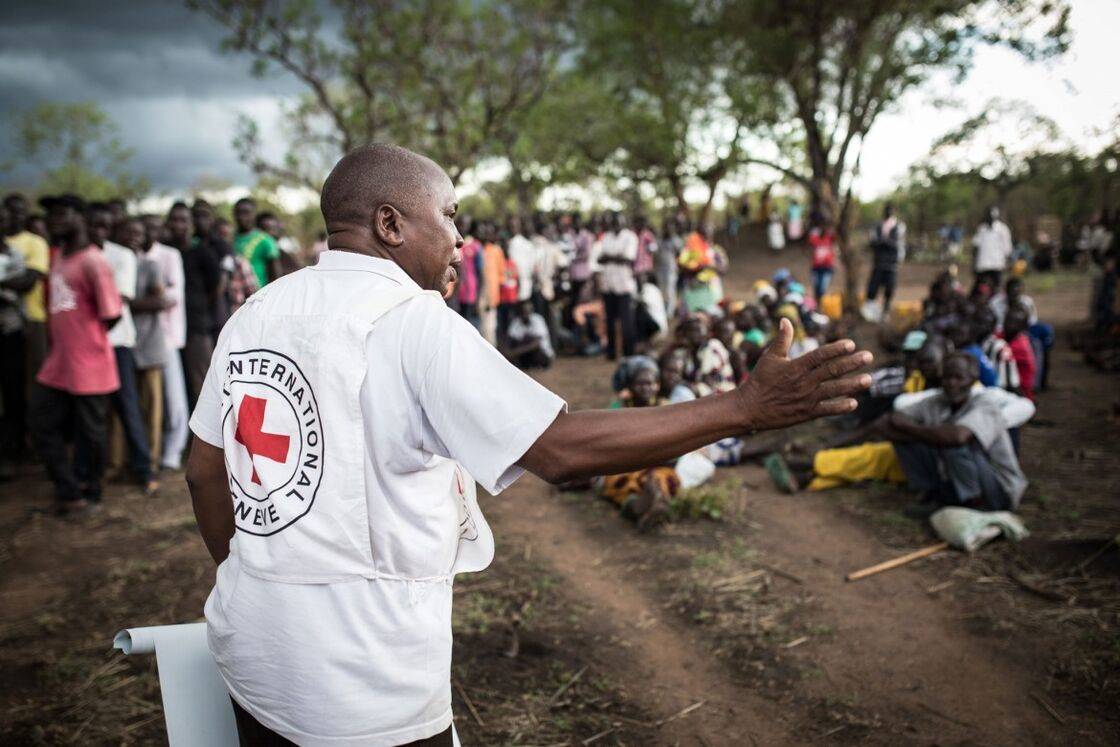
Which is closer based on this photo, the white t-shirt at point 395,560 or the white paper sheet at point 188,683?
the white t-shirt at point 395,560

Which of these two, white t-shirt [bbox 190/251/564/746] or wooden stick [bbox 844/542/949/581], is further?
wooden stick [bbox 844/542/949/581]

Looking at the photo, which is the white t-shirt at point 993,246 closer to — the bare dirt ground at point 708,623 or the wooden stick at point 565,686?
the bare dirt ground at point 708,623

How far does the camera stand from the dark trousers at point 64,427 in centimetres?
491

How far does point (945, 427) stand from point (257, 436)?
4.14m

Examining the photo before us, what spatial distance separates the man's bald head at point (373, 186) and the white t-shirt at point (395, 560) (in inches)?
3.3

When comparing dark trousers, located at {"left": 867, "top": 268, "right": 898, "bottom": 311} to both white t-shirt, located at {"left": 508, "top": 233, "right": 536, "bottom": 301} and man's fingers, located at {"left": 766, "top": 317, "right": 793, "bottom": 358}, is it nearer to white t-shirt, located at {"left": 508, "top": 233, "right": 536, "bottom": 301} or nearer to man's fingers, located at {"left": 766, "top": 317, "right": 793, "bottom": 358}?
white t-shirt, located at {"left": 508, "top": 233, "right": 536, "bottom": 301}

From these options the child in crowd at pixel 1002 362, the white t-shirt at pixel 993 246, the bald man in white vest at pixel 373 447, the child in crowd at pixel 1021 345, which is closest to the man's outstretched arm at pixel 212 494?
the bald man in white vest at pixel 373 447

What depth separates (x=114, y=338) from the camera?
511cm

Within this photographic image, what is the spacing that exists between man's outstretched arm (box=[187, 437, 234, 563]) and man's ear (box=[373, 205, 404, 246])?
0.55 metres

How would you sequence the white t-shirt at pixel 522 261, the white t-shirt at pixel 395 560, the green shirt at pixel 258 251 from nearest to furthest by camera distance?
the white t-shirt at pixel 395 560 < the green shirt at pixel 258 251 < the white t-shirt at pixel 522 261

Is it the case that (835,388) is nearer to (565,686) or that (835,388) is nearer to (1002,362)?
(565,686)

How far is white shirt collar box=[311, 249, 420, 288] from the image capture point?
136cm

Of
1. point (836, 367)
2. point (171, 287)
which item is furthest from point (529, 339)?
point (836, 367)

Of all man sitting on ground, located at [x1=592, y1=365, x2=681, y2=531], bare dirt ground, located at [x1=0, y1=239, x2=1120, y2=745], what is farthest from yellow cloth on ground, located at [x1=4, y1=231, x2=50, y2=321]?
man sitting on ground, located at [x1=592, y1=365, x2=681, y2=531]
